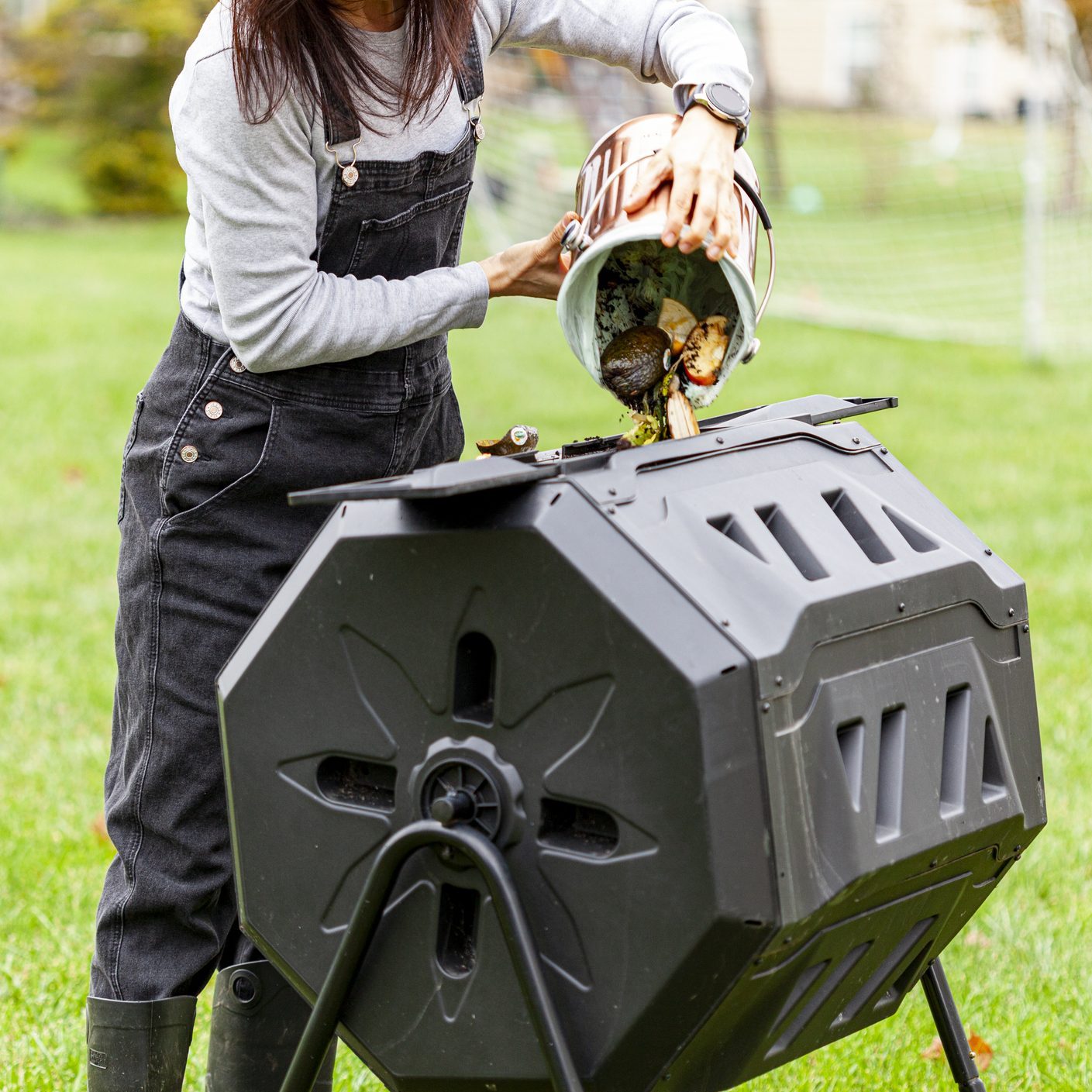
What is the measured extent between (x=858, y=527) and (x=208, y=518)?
0.82 metres

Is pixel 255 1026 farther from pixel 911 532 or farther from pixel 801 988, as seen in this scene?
pixel 911 532

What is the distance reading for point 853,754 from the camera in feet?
5.01

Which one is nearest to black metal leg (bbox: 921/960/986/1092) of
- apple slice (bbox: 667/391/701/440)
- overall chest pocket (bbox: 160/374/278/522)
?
apple slice (bbox: 667/391/701/440)

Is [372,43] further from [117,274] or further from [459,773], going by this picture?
[117,274]

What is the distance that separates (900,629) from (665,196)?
21.8 inches

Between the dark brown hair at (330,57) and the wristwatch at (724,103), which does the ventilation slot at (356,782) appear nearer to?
the dark brown hair at (330,57)

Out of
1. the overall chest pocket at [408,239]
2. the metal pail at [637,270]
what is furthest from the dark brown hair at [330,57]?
the metal pail at [637,270]

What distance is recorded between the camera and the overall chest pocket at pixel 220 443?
6.27 feet

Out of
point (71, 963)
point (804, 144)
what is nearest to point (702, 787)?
point (71, 963)

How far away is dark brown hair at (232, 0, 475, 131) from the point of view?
168cm

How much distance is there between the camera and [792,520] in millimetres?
1614

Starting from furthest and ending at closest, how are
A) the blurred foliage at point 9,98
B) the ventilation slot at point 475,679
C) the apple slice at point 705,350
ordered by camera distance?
1. the blurred foliage at point 9,98
2. the apple slice at point 705,350
3. the ventilation slot at point 475,679

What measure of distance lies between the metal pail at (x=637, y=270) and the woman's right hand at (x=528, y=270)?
6cm

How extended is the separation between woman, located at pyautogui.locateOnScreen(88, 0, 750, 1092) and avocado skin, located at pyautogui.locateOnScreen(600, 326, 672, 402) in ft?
0.46
